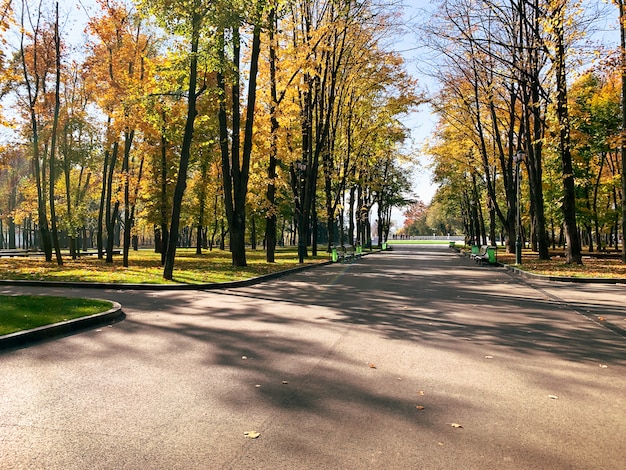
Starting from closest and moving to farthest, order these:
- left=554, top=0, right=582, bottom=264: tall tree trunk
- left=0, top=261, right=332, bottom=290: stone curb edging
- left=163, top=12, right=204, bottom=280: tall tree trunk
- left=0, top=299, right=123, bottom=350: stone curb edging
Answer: left=0, top=299, right=123, bottom=350: stone curb edging → left=0, top=261, right=332, bottom=290: stone curb edging → left=163, top=12, right=204, bottom=280: tall tree trunk → left=554, top=0, right=582, bottom=264: tall tree trunk

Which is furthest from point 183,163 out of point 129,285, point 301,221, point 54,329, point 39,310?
point 301,221

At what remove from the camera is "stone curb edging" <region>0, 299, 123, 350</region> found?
23.8 ft

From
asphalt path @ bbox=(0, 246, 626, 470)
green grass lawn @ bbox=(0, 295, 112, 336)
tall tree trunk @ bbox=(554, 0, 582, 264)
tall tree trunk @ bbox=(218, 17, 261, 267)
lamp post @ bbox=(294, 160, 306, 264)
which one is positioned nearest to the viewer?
asphalt path @ bbox=(0, 246, 626, 470)

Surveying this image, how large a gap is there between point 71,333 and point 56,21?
2096cm

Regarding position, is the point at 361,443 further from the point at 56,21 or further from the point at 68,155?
the point at 68,155

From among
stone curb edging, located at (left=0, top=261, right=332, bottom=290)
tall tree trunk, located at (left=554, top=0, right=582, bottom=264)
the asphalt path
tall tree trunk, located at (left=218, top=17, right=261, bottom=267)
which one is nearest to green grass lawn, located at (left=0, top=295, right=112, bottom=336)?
the asphalt path

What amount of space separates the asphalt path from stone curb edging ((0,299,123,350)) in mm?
289

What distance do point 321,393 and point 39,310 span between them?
6.94 metres

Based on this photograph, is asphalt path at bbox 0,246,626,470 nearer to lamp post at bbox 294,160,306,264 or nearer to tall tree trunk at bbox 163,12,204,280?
tall tree trunk at bbox 163,12,204,280

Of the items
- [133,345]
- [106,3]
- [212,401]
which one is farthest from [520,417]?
[106,3]

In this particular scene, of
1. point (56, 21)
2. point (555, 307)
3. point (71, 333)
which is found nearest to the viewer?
point (71, 333)

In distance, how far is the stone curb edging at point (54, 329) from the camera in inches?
286

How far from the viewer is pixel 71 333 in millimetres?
8273

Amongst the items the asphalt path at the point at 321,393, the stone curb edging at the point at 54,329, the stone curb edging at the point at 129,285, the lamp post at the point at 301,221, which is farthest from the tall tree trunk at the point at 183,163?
the lamp post at the point at 301,221
